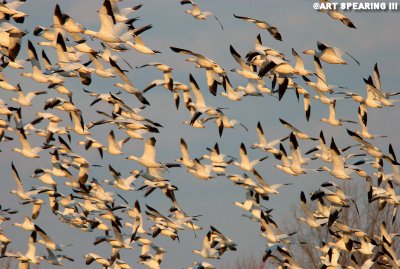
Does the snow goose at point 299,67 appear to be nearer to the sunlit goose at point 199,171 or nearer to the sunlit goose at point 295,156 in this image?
the sunlit goose at point 295,156

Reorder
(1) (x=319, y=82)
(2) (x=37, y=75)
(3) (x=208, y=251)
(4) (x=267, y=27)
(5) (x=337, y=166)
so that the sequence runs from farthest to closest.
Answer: (3) (x=208, y=251) → (2) (x=37, y=75) → (1) (x=319, y=82) → (5) (x=337, y=166) → (4) (x=267, y=27)

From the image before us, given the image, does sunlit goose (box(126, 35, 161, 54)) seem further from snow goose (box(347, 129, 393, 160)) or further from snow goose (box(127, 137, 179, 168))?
snow goose (box(347, 129, 393, 160))

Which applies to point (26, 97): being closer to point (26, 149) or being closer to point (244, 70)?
point (26, 149)

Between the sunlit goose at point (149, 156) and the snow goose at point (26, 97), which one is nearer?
the sunlit goose at point (149, 156)

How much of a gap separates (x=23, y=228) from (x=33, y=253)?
32.5 inches

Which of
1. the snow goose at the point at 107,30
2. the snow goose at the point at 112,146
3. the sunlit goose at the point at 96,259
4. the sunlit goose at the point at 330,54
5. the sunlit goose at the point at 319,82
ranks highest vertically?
the snow goose at the point at 107,30

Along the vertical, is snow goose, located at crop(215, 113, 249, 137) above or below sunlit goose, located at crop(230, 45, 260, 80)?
below

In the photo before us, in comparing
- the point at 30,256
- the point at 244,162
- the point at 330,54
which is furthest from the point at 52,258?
the point at 330,54

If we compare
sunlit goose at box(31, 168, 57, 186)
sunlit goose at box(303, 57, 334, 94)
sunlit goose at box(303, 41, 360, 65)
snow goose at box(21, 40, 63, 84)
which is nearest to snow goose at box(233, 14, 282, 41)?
sunlit goose at box(303, 41, 360, 65)

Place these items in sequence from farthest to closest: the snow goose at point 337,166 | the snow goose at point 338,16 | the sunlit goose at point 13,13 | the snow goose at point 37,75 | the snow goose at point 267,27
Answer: the snow goose at point 37,75 < the snow goose at point 337,166 < the snow goose at point 267,27 < the snow goose at point 338,16 < the sunlit goose at point 13,13

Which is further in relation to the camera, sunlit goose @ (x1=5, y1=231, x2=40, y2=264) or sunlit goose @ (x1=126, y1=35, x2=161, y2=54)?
sunlit goose @ (x1=5, y1=231, x2=40, y2=264)

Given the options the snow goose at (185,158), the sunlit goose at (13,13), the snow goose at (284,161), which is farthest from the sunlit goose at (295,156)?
the sunlit goose at (13,13)

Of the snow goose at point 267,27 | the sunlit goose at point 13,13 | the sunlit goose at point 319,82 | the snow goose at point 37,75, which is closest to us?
the sunlit goose at point 13,13

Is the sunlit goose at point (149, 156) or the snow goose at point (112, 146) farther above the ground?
the sunlit goose at point (149, 156)
